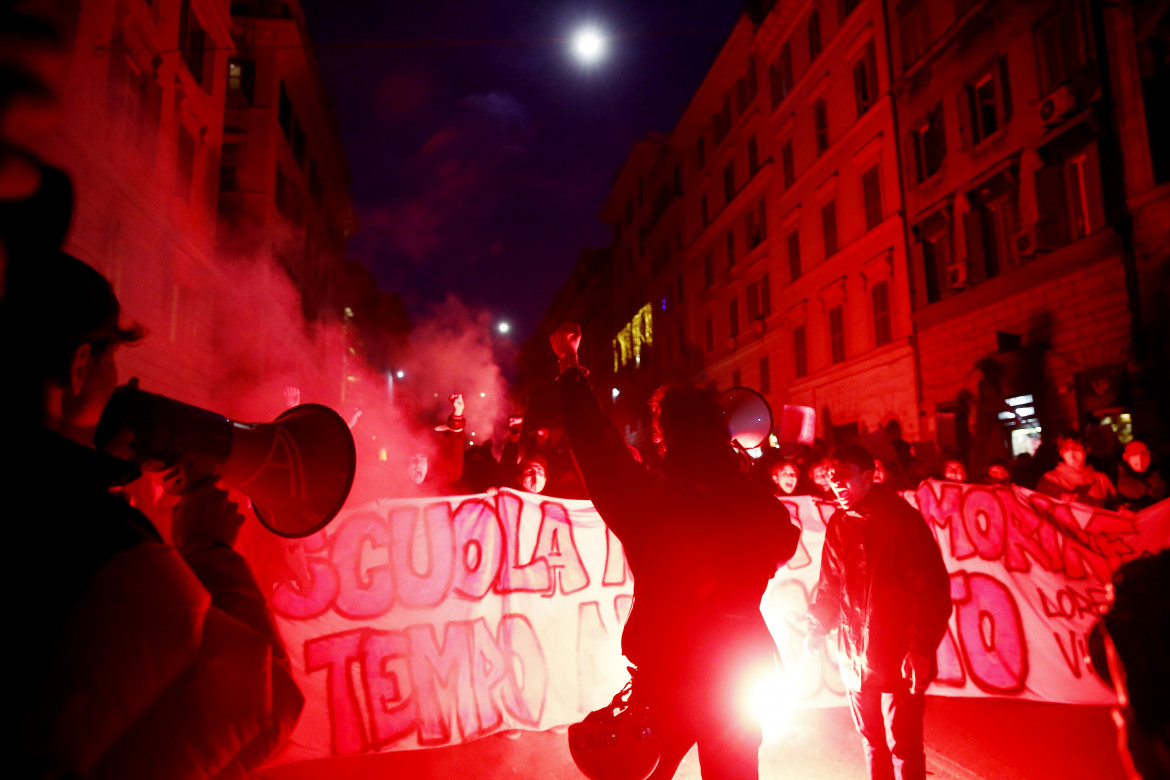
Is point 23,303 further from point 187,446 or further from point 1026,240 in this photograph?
point 1026,240

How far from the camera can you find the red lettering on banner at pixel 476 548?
452cm

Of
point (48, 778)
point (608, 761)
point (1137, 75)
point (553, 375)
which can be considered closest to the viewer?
point (48, 778)

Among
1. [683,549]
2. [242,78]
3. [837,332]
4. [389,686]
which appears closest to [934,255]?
[837,332]

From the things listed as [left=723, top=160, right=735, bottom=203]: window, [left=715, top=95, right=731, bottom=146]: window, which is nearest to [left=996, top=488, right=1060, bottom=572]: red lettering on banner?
[left=723, top=160, right=735, bottom=203]: window

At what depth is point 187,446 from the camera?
1.32 meters

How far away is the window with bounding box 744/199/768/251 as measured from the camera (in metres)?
24.3

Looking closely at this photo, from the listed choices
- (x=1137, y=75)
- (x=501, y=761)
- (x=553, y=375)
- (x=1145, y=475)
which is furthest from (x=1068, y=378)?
(x=553, y=375)

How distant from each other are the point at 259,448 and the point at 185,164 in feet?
60.9

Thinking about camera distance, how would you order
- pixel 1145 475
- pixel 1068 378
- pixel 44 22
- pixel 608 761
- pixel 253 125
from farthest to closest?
pixel 253 125, pixel 1068 378, pixel 1145 475, pixel 608 761, pixel 44 22

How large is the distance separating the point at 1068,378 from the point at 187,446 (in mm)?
13946

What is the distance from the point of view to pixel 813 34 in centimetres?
2081

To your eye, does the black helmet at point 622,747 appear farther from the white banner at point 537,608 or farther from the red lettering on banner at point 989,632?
the red lettering on banner at point 989,632

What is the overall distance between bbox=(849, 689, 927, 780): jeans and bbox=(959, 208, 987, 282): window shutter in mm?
13309

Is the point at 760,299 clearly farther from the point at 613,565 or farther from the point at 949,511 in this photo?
the point at 613,565
